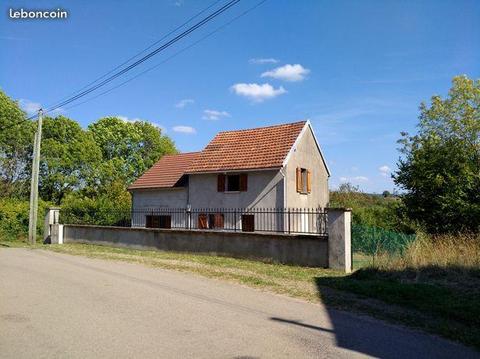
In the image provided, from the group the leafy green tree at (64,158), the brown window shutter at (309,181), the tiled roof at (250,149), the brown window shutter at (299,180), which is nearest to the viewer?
the tiled roof at (250,149)

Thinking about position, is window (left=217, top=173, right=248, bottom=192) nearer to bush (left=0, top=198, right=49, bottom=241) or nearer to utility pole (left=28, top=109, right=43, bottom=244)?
utility pole (left=28, top=109, right=43, bottom=244)

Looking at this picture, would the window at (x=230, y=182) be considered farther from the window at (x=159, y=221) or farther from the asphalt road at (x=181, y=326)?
the asphalt road at (x=181, y=326)

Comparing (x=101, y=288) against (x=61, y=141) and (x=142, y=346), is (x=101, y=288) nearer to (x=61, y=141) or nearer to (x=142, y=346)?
(x=142, y=346)

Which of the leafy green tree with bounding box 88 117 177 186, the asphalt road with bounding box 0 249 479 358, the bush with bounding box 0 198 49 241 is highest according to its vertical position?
the leafy green tree with bounding box 88 117 177 186

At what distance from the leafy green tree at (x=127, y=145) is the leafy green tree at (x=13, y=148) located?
10.3 meters

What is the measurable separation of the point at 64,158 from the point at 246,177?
2793cm

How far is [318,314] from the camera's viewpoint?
7969 millimetres

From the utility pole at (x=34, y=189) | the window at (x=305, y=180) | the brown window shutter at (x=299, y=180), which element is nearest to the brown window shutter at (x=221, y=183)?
the brown window shutter at (x=299, y=180)

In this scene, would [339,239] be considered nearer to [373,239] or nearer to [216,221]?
[373,239]

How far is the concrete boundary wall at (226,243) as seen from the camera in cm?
1410

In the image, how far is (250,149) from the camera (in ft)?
92.8

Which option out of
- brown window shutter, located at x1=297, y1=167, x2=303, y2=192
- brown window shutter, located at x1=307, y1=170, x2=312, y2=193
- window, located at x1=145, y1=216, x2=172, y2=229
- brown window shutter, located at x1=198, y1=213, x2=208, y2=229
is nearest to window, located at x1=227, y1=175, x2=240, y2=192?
brown window shutter, located at x1=198, y1=213, x2=208, y2=229

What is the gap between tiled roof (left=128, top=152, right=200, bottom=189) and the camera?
31211 mm

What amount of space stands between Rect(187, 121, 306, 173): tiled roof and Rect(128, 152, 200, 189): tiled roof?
7.53 ft
